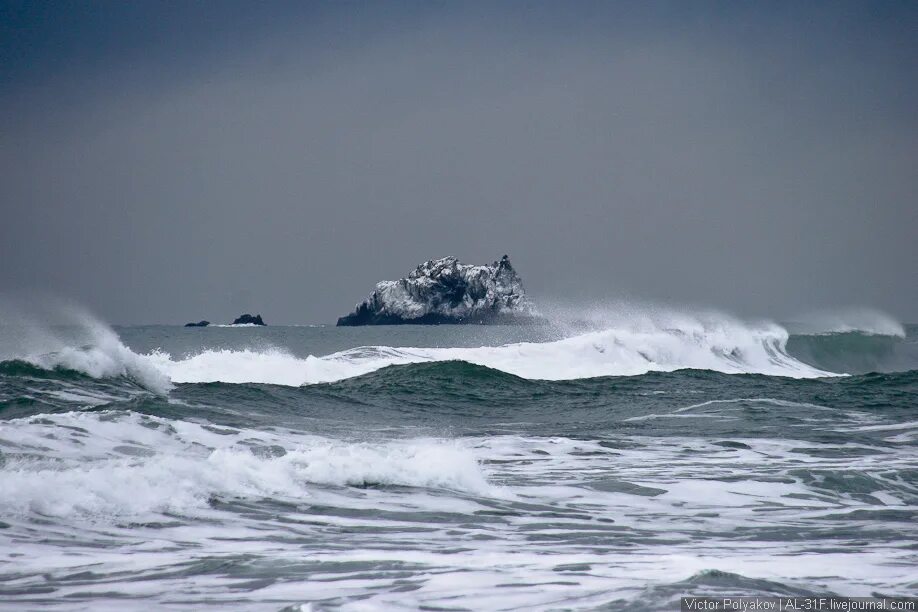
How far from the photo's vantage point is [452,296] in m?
134

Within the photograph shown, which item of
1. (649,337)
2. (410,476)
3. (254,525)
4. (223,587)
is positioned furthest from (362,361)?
(223,587)

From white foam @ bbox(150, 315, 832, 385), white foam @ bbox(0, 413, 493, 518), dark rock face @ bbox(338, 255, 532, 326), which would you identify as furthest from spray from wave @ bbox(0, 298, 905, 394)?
dark rock face @ bbox(338, 255, 532, 326)

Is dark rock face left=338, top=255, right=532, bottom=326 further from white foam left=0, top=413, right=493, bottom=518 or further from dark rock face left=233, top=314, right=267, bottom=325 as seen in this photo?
white foam left=0, top=413, right=493, bottom=518

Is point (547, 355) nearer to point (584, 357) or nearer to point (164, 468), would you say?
point (584, 357)

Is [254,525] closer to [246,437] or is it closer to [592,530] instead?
[592,530]

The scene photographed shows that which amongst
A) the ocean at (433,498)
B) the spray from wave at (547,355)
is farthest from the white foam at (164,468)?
the spray from wave at (547,355)

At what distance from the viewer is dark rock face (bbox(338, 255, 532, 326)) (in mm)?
130375

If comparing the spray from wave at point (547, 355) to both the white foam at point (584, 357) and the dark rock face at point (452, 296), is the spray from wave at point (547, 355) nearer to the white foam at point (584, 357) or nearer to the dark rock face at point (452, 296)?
the white foam at point (584, 357)

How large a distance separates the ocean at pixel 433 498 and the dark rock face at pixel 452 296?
10950cm

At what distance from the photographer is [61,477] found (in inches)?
335

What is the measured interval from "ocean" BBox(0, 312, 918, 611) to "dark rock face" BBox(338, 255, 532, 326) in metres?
110

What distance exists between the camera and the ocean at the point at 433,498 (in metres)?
5.97

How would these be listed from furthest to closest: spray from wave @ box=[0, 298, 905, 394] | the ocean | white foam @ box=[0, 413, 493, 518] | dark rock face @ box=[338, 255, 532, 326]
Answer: dark rock face @ box=[338, 255, 532, 326] → spray from wave @ box=[0, 298, 905, 394] → white foam @ box=[0, 413, 493, 518] → the ocean

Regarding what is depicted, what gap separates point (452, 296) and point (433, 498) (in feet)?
409
